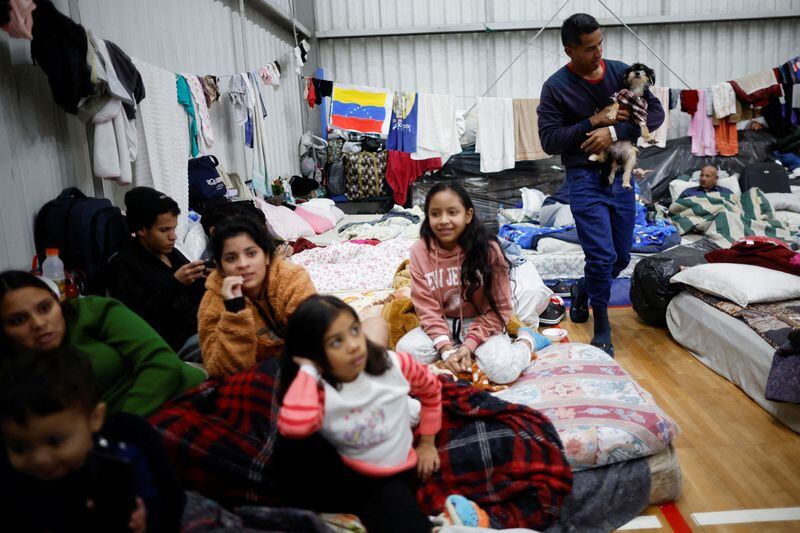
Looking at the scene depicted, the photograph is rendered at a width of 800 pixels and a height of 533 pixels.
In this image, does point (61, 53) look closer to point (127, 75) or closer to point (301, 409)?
point (127, 75)

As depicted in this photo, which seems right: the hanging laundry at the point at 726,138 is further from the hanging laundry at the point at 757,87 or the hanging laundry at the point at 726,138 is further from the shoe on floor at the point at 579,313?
the shoe on floor at the point at 579,313

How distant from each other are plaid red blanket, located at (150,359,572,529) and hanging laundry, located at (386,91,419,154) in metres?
4.84

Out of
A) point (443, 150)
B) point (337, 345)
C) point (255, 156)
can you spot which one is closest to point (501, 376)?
point (337, 345)

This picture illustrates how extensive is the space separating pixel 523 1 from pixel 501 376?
6640 millimetres

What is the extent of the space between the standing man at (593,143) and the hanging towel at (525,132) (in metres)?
3.45

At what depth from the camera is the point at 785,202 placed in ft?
17.7

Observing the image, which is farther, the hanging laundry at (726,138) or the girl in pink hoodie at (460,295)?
the hanging laundry at (726,138)

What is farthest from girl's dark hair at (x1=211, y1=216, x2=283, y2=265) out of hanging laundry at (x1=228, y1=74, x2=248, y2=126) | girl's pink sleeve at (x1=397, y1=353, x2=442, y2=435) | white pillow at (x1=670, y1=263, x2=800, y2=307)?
hanging laundry at (x1=228, y1=74, x2=248, y2=126)

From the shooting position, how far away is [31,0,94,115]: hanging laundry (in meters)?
2.46

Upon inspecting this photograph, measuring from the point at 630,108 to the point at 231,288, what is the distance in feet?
6.82

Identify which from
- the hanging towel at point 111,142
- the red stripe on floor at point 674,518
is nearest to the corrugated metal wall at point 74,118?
the hanging towel at point 111,142

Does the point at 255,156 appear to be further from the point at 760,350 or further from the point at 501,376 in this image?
the point at 760,350

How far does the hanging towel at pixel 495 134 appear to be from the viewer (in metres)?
6.38

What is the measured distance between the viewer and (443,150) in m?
6.45
